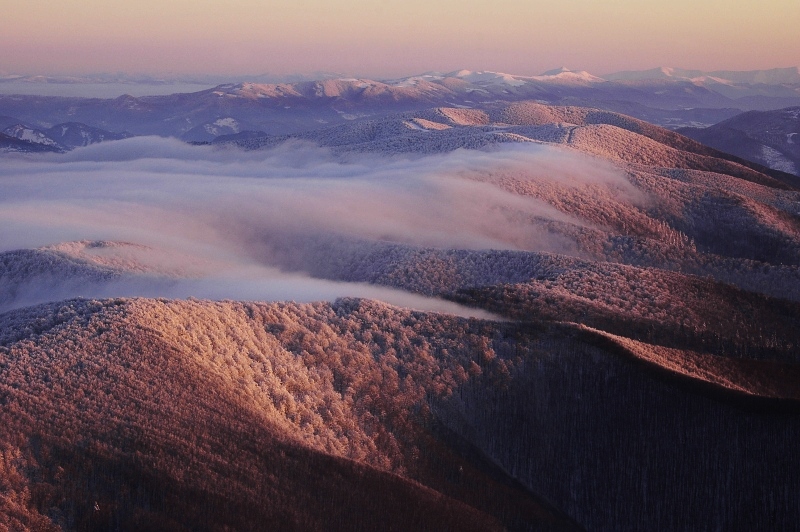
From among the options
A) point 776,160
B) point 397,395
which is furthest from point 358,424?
point 776,160

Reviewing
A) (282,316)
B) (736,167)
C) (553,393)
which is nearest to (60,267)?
(282,316)

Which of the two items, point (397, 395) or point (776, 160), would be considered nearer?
point (397, 395)

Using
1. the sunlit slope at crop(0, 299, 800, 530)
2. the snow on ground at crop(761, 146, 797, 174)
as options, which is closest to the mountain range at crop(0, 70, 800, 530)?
the sunlit slope at crop(0, 299, 800, 530)

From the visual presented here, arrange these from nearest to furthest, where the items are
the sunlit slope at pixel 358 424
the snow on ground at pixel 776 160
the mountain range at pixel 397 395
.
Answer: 1. the sunlit slope at pixel 358 424
2. the mountain range at pixel 397 395
3. the snow on ground at pixel 776 160

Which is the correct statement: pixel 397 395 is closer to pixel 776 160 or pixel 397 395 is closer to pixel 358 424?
pixel 358 424

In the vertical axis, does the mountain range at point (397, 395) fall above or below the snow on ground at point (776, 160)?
above

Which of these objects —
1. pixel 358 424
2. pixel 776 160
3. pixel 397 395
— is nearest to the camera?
pixel 358 424

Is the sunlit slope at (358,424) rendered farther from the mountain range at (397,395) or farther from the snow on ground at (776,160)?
the snow on ground at (776,160)

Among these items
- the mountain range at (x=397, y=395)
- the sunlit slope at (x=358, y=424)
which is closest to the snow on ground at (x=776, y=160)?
the mountain range at (x=397, y=395)
